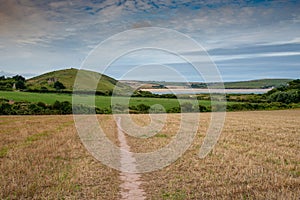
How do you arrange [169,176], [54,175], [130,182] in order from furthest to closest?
[169,176] < [54,175] < [130,182]

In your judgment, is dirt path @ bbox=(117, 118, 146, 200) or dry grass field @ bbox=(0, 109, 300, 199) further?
dirt path @ bbox=(117, 118, 146, 200)

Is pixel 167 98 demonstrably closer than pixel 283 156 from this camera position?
No

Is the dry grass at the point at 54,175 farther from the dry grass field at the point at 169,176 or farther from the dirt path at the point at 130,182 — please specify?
the dirt path at the point at 130,182

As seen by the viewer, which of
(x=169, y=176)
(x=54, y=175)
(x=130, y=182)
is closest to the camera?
(x=130, y=182)

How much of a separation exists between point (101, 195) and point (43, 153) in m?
6.87

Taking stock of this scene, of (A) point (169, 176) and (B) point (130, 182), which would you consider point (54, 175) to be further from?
(A) point (169, 176)

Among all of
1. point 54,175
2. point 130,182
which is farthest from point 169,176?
point 54,175

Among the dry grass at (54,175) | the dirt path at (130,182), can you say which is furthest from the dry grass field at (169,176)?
the dirt path at (130,182)

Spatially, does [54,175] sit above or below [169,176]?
above

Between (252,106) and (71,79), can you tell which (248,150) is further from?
(71,79)

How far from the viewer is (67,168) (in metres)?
11.8

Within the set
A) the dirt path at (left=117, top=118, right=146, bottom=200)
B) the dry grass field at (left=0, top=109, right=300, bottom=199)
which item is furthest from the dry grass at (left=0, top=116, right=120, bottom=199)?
the dirt path at (left=117, top=118, right=146, bottom=200)

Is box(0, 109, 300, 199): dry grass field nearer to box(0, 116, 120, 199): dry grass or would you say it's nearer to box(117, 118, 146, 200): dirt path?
box(0, 116, 120, 199): dry grass

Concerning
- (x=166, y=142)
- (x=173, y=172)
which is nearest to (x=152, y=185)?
(x=173, y=172)
